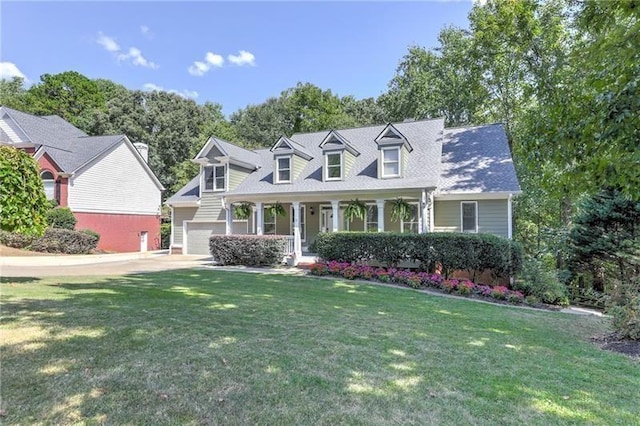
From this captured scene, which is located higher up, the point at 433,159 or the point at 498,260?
the point at 433,159

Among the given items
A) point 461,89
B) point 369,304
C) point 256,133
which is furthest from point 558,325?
point 256,133

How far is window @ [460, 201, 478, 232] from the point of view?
16641 millimetres

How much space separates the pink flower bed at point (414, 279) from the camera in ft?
35.2

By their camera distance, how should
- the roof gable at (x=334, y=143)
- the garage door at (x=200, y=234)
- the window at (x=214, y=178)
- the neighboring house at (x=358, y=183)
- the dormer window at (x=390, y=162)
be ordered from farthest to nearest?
the garage door at (x=200, y=234), the window at (x=214, y=178), the roof gable at (x=334, y=143), the dormer window at (x=390, y=162), the neighboring house at (x=358, y=183)

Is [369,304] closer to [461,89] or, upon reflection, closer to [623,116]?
[623,116]

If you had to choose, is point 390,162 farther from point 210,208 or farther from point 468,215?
point 210,208

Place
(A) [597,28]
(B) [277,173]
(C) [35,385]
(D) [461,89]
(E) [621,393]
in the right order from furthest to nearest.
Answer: (D) [461,89], (B) [277,173], (A) [597,28], (E) [621,393], (C) [35,385]

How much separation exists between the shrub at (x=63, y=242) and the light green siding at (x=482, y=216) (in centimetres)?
1897

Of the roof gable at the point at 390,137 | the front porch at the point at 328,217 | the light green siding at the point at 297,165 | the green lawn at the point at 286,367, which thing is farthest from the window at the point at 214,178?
the green lawn at the point at 286,367

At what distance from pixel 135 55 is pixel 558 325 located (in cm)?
2698

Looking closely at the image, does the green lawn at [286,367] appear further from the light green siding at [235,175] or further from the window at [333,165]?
the light green siding at [235,175]

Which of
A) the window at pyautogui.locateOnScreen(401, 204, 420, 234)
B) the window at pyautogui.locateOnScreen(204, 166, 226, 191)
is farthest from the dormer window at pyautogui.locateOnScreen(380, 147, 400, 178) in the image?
the window at pyautogui.locateOnScreen(204, 166, 226, 191)

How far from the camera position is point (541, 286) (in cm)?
1098

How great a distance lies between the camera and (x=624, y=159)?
347 cm
